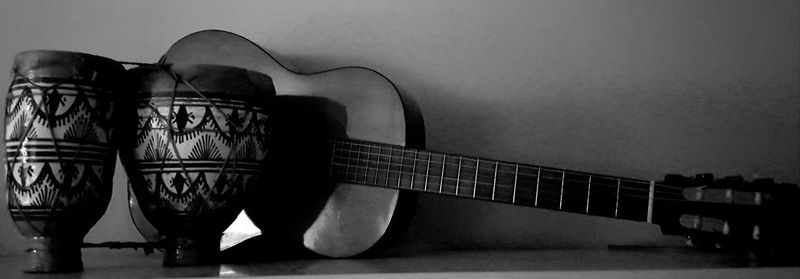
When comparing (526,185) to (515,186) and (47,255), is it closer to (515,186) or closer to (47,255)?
(515,186)

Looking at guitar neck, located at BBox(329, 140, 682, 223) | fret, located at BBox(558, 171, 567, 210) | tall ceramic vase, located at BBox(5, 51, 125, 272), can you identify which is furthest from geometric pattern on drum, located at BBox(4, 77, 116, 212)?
fret, located at BBox(558, 171, 567, 210)

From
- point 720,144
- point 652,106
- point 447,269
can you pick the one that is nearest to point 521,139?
point 652,106

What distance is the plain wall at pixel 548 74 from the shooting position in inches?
46.8

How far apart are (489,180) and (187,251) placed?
1.22 feet

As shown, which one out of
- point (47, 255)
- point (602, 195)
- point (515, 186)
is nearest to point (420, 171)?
point (515, 186)

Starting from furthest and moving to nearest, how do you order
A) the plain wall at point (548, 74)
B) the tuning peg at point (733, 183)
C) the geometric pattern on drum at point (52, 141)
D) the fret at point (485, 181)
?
1. the plain wall at point (548, 74)
2. the fret at point (485, 181)
3. the tuning peg at point (733, 183)
4. the geometric pattern on drum at point (52, 141)

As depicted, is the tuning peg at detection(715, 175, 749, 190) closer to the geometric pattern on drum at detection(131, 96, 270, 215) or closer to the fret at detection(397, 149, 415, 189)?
the fret at detection(397, 149, 415, 189)

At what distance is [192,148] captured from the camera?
2.61 ft

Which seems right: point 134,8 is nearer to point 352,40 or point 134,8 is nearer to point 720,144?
point 352,40

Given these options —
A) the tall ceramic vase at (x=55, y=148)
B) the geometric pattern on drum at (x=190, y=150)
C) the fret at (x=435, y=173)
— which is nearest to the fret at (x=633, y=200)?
the fret at (x=435, y=173)

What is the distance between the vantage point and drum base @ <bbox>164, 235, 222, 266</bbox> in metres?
0.83

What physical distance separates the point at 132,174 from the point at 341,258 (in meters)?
0.28

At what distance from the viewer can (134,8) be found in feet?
3.84

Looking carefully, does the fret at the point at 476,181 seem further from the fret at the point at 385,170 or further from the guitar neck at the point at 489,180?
the fret at the point at 385,170
